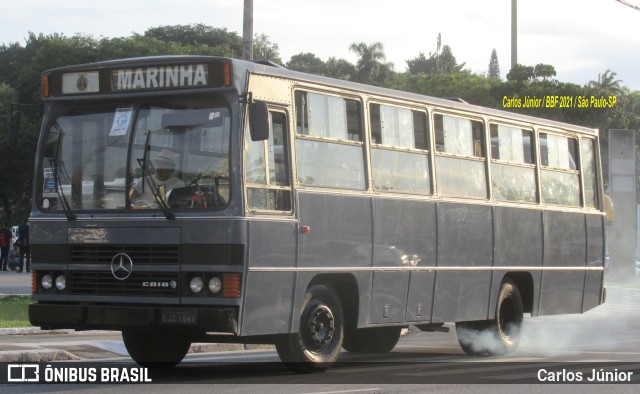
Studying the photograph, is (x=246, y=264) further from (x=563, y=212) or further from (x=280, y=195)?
(x=563, y=212)

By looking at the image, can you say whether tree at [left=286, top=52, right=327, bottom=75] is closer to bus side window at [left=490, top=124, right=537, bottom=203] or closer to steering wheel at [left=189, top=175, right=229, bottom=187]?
bus side window at [left=490, top=124, right=537, bottom=203]

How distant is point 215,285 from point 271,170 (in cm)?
136

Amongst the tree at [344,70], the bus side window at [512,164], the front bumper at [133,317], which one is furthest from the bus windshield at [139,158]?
the tree at [344,70]

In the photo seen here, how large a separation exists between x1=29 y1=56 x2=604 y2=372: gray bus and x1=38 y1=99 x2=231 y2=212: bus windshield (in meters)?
0.02

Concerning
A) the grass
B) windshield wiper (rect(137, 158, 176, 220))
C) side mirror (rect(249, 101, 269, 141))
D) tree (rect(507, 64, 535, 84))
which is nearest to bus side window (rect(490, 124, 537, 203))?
side mirror (rect(249, 101, 269, 141))

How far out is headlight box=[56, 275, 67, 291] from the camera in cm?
1212

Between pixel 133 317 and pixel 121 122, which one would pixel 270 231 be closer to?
pixel 133 317

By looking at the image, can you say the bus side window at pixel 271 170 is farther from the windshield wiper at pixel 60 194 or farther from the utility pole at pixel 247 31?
the utility pole at pixel 247 31

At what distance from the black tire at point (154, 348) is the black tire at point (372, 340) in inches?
135

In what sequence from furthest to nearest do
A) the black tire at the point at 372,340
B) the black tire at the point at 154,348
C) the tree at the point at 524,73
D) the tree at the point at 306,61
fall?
the tree at the point at 306,61
the tree at the point at 524,73
the black tire at the point at 372,340
the black tire at the point at 154,348

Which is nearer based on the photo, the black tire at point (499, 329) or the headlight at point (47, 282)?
the headlight at point (47, 282)

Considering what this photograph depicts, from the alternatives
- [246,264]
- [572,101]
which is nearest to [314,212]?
[246,264]

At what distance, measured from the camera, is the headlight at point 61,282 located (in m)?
12.1

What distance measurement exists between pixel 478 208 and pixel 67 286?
19.8 feet
